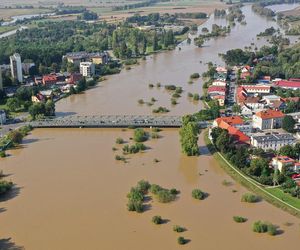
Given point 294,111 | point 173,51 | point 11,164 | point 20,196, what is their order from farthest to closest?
point 173,51, point 294,111, point 11,164, point 20,196

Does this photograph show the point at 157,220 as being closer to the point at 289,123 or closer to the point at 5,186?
the point at 5,186

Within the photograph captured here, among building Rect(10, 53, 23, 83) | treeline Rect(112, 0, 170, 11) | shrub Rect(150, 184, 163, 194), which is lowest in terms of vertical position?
shrub Rect(150, 184, 163, 194)

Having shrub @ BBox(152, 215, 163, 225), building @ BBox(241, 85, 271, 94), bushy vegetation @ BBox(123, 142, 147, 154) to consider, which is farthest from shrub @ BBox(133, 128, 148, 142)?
building @ BBox(241, 85, 271, 94)

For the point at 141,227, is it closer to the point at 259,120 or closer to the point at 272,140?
the point at 272,140

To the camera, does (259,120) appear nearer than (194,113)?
Yes

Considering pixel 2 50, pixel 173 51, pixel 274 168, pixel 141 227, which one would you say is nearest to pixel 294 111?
pixel 274 168

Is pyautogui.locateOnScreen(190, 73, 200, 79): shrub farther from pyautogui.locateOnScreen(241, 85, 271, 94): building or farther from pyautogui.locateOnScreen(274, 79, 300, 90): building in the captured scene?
pyautogui.locateOnScreen(274, 79, 300, 90): building

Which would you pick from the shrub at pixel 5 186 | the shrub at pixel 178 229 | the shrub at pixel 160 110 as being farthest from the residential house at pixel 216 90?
the shrub at pixel 178 229
